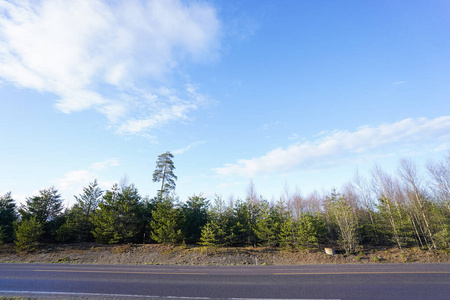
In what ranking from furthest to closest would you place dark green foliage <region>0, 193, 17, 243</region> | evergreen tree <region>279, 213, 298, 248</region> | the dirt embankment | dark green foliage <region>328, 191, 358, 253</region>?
dark green foliage <region>0, 193, 17, 243</region>
evergreen tree <region>279, 213, 298, 248</region>
dark green foliage <region>328, 191, 358, 253</region>
the dirt embankment

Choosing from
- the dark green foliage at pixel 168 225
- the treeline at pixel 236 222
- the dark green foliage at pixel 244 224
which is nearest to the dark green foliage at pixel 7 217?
the treeline at pixel 236 222

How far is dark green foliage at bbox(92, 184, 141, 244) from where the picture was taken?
68.0ft

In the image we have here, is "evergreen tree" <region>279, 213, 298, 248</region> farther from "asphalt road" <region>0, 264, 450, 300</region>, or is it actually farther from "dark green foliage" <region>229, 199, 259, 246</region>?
"asphalt road" <region>0, 264, 450, 300</region>

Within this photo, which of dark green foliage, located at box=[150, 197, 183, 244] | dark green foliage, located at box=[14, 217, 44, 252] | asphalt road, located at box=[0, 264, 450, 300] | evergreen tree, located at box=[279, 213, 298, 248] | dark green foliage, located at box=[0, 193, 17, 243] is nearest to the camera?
asphalt road, located at box=[0, 264, 450, 300]

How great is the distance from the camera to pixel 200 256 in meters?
17.0

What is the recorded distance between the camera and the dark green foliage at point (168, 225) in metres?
19.3

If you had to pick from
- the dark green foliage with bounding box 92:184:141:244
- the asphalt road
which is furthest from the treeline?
the asphalt road

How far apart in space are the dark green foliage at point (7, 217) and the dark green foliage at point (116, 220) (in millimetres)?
11205

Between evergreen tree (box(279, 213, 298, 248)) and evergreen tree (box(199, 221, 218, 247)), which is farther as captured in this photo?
evergreen tree (box(279, 213, 298, 248))

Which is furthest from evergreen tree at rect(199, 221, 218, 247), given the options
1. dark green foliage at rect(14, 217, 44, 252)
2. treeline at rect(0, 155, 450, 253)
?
dark green foliage at rect(14, 217, 44, 252)

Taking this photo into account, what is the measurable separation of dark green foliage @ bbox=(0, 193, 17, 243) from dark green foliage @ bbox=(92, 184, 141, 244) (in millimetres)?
11205

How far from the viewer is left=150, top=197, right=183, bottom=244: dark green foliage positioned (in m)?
19.3

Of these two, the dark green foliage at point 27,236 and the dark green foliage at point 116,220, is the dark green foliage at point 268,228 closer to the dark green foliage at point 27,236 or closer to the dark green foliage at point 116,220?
the dark green foliage at point 116,220

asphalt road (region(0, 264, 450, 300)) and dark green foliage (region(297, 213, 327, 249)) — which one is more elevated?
dark green foliage (region(297, 213, 327, 249))
